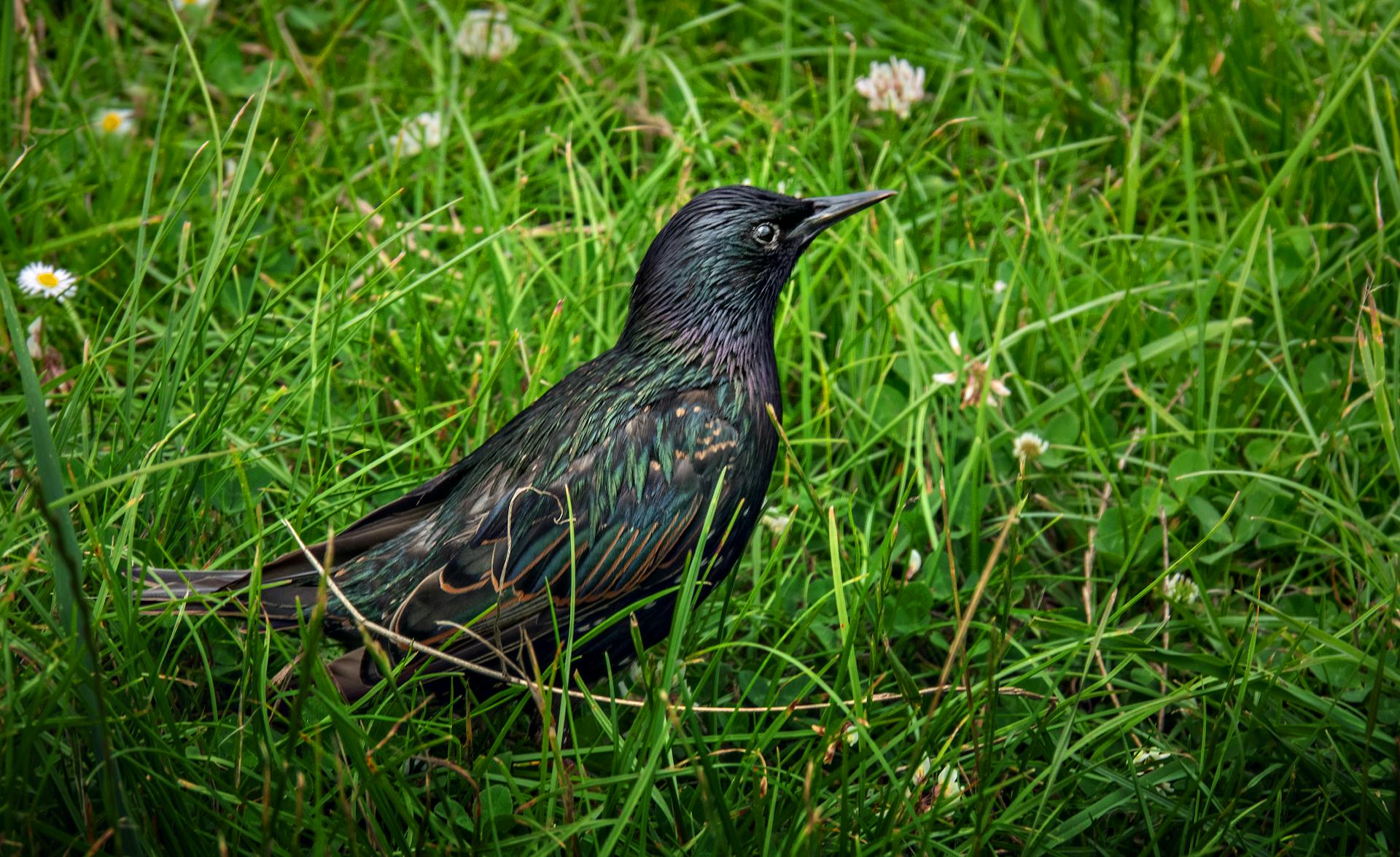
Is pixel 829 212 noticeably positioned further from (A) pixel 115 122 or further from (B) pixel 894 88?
(A) pixel 115 122

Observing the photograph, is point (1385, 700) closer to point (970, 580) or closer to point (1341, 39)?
point (970, 580)

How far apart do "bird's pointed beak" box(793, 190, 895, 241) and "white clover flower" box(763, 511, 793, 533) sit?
30.8 inches

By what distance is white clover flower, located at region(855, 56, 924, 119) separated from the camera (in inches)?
166

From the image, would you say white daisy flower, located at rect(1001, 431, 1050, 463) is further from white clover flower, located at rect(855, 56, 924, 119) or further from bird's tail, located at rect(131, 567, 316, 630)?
bird's tail, located at rect(131, 567, 316, 630)

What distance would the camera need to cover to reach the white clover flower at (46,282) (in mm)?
3518

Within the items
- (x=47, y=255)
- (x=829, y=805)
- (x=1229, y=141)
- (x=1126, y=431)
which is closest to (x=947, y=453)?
(x=1126, y=431)

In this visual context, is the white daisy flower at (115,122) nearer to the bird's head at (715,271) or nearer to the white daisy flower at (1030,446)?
the bird's head at (715,271)

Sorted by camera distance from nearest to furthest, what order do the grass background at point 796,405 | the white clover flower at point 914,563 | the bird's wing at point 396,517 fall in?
1. the grass background at point 796,405
2. the bird's wing at point 396,517
3. the white clover flower at point 914,563

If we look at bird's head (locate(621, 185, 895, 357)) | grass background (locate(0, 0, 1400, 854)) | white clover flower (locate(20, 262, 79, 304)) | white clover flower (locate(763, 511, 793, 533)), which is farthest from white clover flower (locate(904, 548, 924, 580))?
white clover flower (locate(20, 262, 79, 304))

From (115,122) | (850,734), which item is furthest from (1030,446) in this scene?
(115,122)

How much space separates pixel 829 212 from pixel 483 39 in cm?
216

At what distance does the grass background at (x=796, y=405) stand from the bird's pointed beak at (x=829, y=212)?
0.54 metres

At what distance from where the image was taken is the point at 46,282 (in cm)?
355

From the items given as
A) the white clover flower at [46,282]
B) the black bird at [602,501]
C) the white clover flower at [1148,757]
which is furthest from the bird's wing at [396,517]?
the white clover flower at [1148,757]
